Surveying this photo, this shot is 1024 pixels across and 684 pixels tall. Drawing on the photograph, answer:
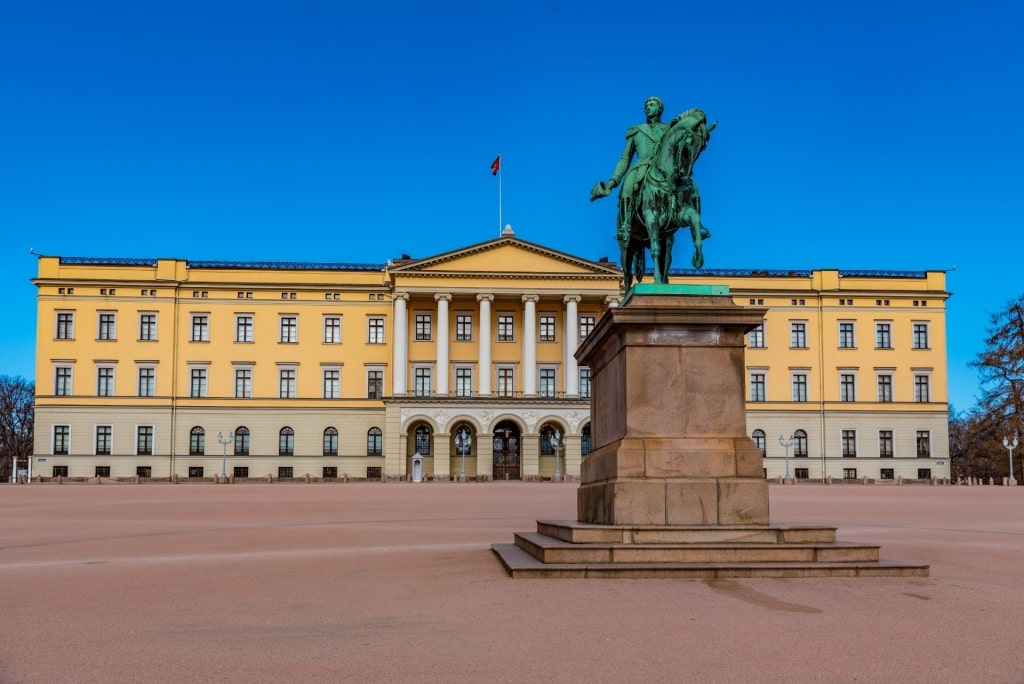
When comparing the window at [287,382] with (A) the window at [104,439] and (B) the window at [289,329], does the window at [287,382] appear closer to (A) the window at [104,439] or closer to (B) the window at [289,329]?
(B) the window at [289,329]

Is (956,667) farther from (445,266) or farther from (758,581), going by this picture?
(445,266)

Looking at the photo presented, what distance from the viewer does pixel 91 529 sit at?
1898cm

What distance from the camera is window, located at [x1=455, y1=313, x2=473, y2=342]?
2795 inches

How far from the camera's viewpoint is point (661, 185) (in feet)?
41.5

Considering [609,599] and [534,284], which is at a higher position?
[534,284]

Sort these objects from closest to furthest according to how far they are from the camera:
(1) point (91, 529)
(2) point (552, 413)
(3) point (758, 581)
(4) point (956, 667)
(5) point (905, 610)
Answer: (4) point (956, 667) < (5) point (905, 610) < (3) point (758, 581) < (1) point (91, 529) < (2) point (552, 413)

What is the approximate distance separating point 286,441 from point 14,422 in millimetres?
32910

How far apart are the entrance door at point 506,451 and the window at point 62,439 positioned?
26776 mm

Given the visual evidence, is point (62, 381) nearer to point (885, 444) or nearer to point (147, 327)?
point (147, 327)

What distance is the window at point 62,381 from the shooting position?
Answer: 6900 centimetres

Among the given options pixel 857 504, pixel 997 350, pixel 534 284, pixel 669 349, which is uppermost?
pixel 534 284

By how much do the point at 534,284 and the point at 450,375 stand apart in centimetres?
802

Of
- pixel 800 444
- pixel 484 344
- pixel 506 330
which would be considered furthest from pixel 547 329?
pixel 800 444

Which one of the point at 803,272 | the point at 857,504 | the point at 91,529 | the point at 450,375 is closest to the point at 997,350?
the point at 803,272
